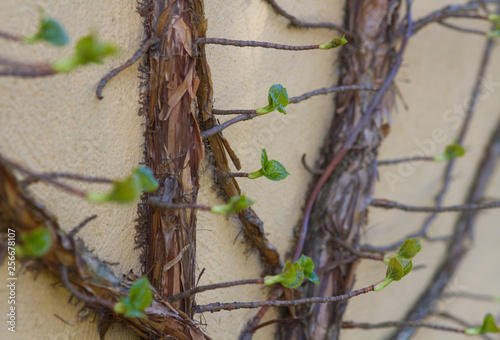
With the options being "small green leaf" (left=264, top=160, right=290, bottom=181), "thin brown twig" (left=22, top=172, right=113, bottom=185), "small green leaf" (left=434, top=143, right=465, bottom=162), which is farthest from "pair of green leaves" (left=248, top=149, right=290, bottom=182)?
"small green leaf" (left=434, top=143, right=465, bottom=162)

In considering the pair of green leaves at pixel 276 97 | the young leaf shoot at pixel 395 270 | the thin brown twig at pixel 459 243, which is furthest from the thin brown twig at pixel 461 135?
the pair of green leaves at pixel 276 97

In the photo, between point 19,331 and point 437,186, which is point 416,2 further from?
point 19,331

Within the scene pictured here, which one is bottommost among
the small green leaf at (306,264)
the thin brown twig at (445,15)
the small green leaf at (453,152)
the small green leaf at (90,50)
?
the small green leaf at (306,264)

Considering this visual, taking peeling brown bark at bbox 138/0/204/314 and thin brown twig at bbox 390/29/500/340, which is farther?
thin brown twig at bbox 390/29/500/340

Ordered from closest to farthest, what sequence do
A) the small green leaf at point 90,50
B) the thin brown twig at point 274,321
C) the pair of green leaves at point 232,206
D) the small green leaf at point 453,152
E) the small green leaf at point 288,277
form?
the small green leaf at point 90,50 → the pair of green leaves at point 232,206 → the small green leaf at point 288,277 → the thin brown twig at point 274,321 → the small green leaf at point 453,152

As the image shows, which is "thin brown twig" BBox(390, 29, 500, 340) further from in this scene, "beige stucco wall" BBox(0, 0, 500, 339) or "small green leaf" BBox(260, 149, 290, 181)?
"small green leaf" BBox(260, 149, 290, 181)

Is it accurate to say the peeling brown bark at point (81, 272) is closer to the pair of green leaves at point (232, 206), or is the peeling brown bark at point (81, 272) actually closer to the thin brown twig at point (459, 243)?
the pair of green leaves at point (232, 206)

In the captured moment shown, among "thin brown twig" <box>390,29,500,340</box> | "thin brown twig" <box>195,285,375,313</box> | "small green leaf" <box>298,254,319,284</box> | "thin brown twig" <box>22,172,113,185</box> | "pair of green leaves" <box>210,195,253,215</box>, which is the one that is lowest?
"thin brown twig" <box>390,29,500,340</box>
